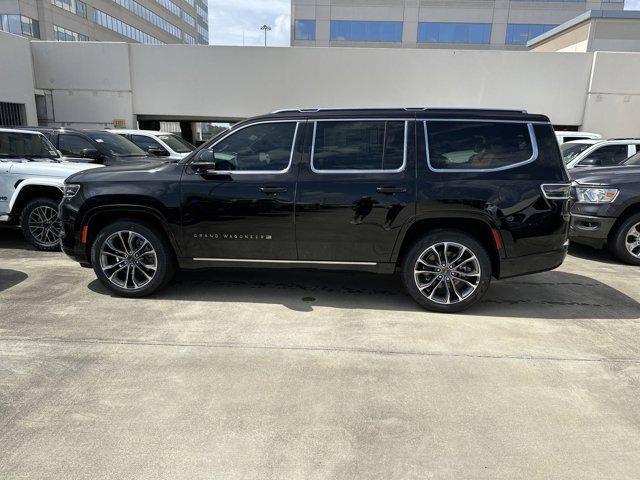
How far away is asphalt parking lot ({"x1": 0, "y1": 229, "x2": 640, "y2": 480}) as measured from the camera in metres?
2.56

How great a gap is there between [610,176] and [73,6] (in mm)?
54251

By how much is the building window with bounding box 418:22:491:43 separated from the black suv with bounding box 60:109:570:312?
163ft

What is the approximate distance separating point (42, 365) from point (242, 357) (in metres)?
1.49

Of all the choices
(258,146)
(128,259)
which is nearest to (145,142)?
(128,259)

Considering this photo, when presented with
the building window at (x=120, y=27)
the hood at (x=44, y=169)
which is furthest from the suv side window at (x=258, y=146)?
the building window at (x=120, y=27)

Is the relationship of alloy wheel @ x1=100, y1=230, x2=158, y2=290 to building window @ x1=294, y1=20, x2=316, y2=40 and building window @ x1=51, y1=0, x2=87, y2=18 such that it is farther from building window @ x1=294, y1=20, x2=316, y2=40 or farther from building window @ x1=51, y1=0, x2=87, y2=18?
building window @ x1=51, y1=0, x2=87, y2=18

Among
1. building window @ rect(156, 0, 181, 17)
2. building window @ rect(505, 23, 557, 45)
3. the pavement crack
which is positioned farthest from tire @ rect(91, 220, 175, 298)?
building window @ rect(156, 0, 181, 17)

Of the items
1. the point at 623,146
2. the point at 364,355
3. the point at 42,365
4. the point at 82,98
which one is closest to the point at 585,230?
the point at 623,146

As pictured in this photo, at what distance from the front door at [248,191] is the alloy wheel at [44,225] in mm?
3352

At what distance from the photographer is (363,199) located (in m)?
4.49

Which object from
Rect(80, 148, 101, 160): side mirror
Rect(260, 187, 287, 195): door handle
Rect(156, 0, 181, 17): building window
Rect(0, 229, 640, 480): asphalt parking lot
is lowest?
Rect(0, 229, 640, 480): asphalt parking lot

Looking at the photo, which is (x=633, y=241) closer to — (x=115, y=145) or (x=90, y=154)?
(x=90, y=154)

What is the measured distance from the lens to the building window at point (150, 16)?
58.0 m

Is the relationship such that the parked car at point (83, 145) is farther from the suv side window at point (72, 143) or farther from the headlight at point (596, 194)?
the headlight at point (596, 194)
